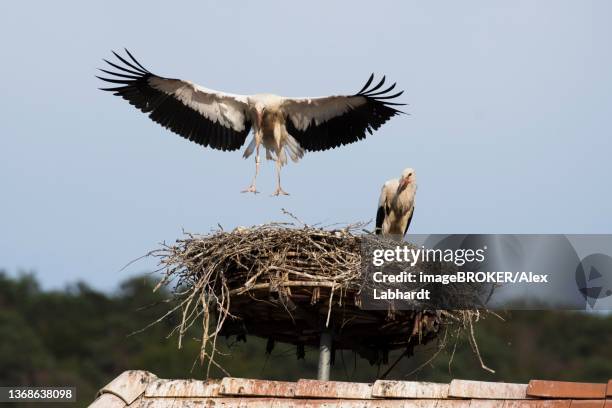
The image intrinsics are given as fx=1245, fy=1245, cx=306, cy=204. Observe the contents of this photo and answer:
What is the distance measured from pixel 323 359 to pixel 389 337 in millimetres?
838

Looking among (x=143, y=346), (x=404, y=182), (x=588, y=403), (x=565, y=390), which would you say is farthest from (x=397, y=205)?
(x=143, y=346)

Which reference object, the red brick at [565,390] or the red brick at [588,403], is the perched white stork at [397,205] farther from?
the red brick at [588,403]

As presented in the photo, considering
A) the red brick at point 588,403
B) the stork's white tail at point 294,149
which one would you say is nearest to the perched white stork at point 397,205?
the stork's white tail at point 294,149

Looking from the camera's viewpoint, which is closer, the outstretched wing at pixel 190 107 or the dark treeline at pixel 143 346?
the outstretched wing at pixel 190 107

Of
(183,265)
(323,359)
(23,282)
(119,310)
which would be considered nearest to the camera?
(323,359)

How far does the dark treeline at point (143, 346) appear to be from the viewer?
3406 centimetres

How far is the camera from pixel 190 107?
11.6 meters

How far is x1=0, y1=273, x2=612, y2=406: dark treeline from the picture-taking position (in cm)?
3406

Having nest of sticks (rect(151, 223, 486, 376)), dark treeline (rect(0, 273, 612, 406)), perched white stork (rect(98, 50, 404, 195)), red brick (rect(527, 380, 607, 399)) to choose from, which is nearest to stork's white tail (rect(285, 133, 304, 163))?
perched white stork (rect(98, 50, 404, 195))

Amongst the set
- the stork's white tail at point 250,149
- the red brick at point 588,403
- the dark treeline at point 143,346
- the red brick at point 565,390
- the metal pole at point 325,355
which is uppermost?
the dark treeline at point 143,346

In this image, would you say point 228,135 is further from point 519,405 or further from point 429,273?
point 519,405

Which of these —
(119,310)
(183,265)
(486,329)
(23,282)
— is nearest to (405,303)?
(183,265)

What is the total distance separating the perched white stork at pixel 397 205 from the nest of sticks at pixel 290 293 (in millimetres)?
1905

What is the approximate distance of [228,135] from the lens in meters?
11.7
